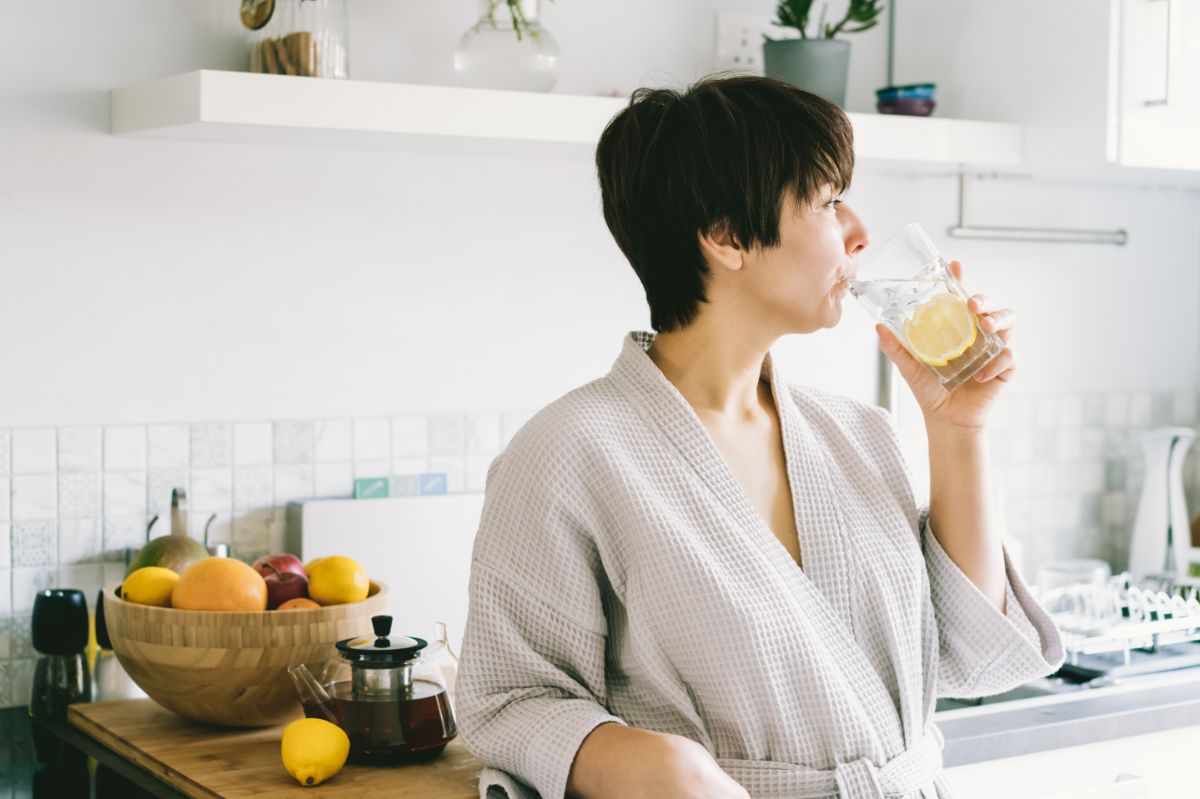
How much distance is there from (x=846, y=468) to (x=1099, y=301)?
1668 mm

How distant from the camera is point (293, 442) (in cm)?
223

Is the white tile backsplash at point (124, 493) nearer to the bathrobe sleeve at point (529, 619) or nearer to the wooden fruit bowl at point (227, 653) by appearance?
the wooden fruit bowl at point (227, 653)

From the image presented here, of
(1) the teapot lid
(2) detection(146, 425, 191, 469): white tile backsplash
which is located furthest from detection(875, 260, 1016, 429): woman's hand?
(2) detection(146, 425, 191, 469): white tile backsplash

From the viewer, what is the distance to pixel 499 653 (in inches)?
51.6

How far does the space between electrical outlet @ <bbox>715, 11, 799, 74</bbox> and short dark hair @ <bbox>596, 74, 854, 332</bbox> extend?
1189mm

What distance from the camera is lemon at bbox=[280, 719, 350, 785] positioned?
4.73ft

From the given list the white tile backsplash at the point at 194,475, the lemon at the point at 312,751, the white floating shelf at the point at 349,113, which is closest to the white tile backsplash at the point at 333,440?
the white tile backsplash at the point at 194,475

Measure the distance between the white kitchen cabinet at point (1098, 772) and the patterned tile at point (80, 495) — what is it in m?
1.21

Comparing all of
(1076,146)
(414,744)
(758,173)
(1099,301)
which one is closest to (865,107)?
(1076,146)

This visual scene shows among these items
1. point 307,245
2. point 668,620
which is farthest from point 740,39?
point 668,620

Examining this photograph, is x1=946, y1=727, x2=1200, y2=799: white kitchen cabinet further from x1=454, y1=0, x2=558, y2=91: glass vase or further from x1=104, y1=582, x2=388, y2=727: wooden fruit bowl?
x1=454, y1=0, x2=558, y2=91: glass vase

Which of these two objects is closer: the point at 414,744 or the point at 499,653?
the point at 499,653

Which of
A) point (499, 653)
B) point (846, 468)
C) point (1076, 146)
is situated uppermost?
point (1076, 146)

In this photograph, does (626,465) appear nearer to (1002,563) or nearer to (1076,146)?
(1002,563)
